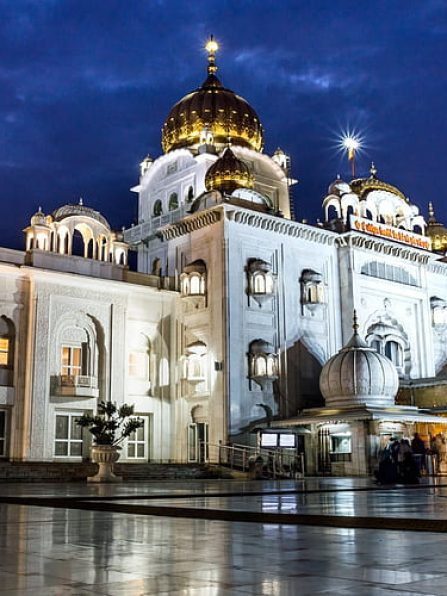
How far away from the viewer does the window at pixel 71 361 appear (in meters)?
25.8

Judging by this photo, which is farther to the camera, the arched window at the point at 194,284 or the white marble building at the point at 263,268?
the arched window at the point at 194,284

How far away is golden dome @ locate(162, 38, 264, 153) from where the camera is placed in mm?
34219

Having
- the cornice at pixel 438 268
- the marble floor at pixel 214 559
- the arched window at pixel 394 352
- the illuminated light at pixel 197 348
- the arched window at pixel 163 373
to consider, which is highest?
the cornice at pixel 438 268

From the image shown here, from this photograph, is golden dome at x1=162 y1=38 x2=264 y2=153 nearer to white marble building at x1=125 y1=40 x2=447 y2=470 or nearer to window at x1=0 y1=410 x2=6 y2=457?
white marble building at x1=125 y1=40 x2=447 y2=470

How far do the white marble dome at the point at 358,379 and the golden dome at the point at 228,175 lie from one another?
7834 mm

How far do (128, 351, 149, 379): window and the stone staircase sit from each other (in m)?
4.21

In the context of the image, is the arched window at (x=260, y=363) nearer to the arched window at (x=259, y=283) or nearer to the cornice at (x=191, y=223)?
the arched window at (x=259, y=283)

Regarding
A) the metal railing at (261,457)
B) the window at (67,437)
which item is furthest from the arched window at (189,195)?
the window at (67,437)

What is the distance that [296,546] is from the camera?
5.17m

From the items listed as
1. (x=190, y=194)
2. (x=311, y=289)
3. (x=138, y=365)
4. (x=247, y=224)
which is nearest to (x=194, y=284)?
(x=247, y=224)

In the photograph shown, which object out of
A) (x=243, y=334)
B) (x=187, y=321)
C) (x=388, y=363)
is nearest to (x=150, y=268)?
(x=187, y=321)

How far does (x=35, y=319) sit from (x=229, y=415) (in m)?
7.26

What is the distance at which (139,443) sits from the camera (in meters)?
27.2

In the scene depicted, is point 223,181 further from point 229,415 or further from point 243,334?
point 229,415
